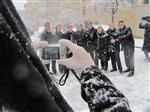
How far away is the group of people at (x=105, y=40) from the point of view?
349 inches

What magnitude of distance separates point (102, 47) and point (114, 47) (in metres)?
0.37

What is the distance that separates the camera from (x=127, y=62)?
924cm

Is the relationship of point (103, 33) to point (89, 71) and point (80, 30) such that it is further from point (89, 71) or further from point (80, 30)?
point (89, 71)

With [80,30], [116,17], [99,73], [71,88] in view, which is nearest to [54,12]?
[116,17]

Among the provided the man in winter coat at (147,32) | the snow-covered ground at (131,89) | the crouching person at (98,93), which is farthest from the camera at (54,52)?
the man in winter coat at (147,32)

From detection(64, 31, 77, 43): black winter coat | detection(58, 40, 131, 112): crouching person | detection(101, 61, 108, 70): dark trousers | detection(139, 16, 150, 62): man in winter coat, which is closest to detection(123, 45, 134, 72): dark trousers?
detection(101, 61, 108, 70): dark trousers

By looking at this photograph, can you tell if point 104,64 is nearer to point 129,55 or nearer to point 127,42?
point 129,55

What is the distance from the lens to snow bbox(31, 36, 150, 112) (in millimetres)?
6409

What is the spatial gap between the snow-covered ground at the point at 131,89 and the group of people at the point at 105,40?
34 cm

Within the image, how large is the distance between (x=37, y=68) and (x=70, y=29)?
9.26m

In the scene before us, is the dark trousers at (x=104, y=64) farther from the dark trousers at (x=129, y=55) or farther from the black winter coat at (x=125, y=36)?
the black winter coat at (x=125, y=36)

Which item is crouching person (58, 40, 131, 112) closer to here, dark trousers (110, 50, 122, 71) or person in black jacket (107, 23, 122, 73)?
person in black jacket (107, 23, 122, 73)

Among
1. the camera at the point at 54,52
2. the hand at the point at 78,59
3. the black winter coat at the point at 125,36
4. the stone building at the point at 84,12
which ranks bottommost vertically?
the stone building at the point at 84,12

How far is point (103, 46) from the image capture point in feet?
31.6
